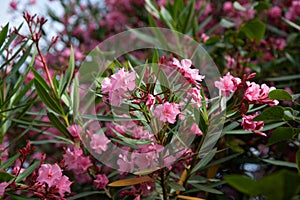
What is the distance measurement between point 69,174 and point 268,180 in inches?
40.8

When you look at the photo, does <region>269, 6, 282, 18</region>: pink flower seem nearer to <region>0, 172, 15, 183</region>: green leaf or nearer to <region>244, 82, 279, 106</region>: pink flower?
<region>244, 82, 279, 106</region>: pink flower

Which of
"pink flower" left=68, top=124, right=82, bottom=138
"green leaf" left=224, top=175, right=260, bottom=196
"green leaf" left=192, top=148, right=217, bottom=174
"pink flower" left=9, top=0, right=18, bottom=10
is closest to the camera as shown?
"green leaf" left=224, top=175, right=260, bottom=196

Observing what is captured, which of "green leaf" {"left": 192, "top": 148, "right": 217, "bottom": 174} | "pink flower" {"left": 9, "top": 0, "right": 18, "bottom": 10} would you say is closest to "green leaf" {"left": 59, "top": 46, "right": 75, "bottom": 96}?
"green leaf" {"left": 192, "top": 148, "right": 217, "bottom": 174}

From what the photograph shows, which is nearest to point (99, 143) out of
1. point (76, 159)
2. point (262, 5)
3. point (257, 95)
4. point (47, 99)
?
point (76, 159)

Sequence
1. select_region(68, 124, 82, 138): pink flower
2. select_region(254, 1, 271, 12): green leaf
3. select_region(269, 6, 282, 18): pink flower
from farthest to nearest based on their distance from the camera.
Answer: select_region(269, 6, 282, 18): pink flower < select_region(254, 1, 271, 12): green leaf < select_region(68, 124, 82, 138): pink flower

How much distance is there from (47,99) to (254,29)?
67cm

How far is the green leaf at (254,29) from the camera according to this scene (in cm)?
140

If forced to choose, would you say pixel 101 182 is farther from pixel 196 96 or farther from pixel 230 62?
pixel 230 62

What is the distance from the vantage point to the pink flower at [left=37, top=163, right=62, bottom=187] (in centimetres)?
93

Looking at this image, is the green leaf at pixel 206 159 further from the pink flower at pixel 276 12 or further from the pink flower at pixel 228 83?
the pink flower at pixel 276 12

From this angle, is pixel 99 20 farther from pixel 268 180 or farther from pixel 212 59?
pixel 268 180

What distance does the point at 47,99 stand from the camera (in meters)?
1.12

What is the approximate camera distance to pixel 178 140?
3.34 ft

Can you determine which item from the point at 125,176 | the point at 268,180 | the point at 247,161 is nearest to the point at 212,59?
the point at 247,161
